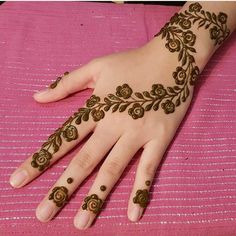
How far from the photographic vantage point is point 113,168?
806 millimetres

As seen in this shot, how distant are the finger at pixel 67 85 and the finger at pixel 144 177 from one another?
0.71 ft

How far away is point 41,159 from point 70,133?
3.4 inches

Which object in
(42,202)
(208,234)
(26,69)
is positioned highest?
(26,69)

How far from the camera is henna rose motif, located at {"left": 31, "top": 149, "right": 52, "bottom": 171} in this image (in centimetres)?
79

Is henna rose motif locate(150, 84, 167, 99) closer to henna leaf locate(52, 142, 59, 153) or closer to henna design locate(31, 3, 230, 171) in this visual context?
henna design locate(31, 3, 230, 171)

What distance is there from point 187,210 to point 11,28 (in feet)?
2.13

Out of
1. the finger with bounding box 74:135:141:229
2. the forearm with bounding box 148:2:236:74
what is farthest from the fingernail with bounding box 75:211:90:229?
the forearm with bounding box 148:2:236:74

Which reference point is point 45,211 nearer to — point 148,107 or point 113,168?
point 113,168

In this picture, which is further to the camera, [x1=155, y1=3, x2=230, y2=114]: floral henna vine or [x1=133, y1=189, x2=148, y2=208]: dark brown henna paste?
[x1=155, y1=3, x2=230, y2=114]: floral henna vine

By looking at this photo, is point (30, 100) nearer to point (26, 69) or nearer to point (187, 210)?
point (26, 69)

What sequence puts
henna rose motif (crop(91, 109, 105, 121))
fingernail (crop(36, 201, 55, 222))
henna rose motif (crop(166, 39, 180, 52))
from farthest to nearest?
henna rose motif (crop(166, 39, 180, 52)) < henna rose motif (crop(91, 109, 105, 121)) < fingernail (crop(36, 201, 55, 222))

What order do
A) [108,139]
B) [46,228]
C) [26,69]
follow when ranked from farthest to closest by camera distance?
[26,69] < [108,139] < [46,228]

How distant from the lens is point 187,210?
0.78 m

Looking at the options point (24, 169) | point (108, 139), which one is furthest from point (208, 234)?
point (24, 169)
